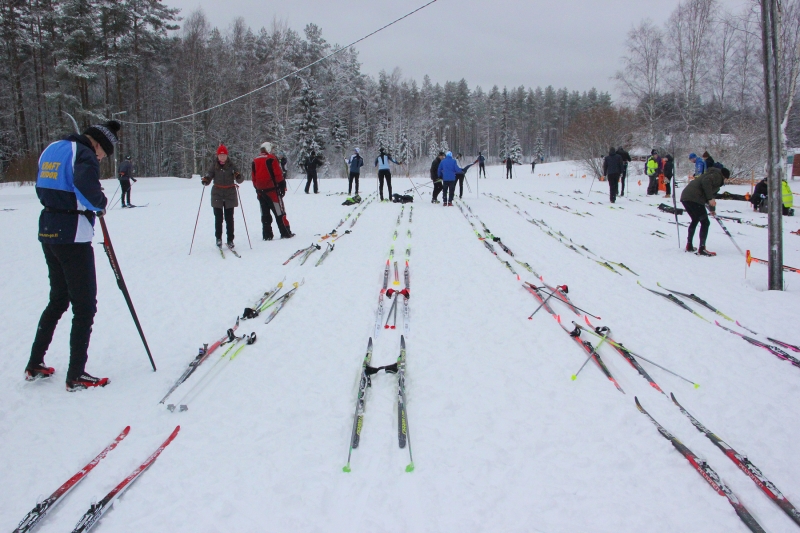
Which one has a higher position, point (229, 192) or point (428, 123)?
point (428, 123)

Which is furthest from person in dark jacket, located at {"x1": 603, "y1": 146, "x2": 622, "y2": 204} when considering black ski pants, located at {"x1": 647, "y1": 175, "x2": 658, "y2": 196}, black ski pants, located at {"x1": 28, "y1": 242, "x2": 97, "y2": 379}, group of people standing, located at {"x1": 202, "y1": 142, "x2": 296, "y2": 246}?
black ski pants, located at {"x1": 28, "y1": 242, "x2": 97, "y2": 379}

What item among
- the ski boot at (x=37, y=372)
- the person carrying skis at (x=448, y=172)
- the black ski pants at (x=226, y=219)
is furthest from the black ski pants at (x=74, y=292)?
the person carrying skis at (x=448, y=172)

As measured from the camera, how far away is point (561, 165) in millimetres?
49469

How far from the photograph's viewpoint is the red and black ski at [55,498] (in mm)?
2025

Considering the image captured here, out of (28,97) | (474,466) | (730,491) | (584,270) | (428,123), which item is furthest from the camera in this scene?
(428,123)

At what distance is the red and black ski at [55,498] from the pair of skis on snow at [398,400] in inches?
54.2

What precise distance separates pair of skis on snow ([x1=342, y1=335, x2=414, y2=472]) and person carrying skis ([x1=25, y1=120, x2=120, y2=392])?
6.45 ft

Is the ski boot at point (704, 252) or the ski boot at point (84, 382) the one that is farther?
the ski boot at point (704, 252)

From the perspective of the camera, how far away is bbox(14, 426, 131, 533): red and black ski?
2025mm

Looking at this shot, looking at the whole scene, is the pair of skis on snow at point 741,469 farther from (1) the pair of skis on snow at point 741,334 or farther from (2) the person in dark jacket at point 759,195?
(2) the person in dark jacket at point 759,195

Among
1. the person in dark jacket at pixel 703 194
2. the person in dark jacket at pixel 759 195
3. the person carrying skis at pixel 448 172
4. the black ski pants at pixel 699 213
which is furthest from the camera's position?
the person carrying skis at pixel 448 172

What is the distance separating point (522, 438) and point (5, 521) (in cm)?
268

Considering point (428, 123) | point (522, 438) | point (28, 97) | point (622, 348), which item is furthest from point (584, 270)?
point (428, 123)

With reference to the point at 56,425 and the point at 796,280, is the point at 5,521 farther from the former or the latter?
the point at 796,280
